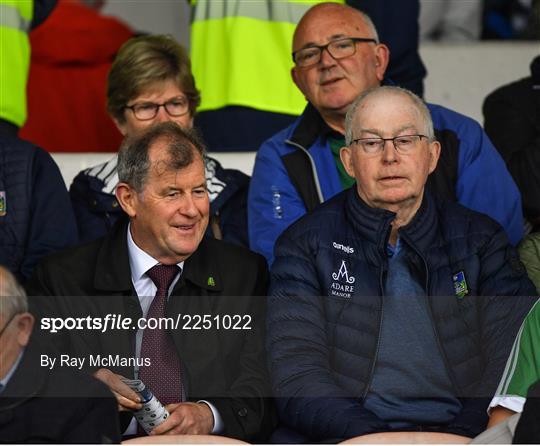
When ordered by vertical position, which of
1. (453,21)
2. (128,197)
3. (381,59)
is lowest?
(128,197)

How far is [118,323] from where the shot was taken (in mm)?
4656

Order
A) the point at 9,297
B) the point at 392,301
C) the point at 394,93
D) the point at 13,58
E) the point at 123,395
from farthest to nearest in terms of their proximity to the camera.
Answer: the point at 13,58
the point at 394,93
the point at 392,301
the point at 123,395
the point at 9,297

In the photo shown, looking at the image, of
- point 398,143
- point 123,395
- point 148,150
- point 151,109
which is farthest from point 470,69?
point 123,395

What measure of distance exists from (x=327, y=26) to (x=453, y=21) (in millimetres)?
2311

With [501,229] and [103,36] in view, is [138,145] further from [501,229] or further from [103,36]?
[103,36]

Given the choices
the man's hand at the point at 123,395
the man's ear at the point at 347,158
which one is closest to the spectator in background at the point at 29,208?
the man's hand at the point at 123,395

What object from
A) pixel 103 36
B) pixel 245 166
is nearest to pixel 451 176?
pixel 245 166

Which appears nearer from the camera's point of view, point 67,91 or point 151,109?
point 151,109

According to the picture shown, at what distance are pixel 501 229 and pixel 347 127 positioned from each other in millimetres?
599

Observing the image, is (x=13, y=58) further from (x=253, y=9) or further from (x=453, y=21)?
(x=453, y=21)

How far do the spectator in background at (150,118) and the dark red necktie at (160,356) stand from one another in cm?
69

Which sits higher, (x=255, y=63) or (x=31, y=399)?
(x=255, y=63)

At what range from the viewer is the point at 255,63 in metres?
6.11

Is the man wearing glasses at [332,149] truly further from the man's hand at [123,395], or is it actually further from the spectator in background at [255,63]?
the man's hand at [123,395]
